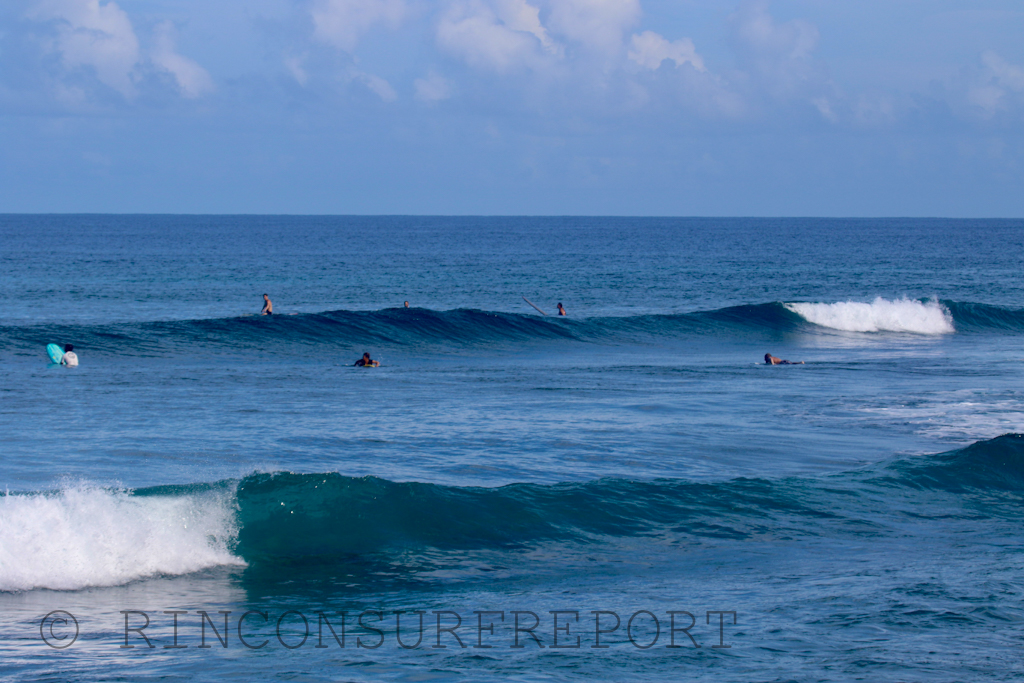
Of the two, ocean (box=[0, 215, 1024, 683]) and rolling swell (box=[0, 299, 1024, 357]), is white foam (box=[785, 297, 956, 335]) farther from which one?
ocean (box=[0, 215, 1024, 683])

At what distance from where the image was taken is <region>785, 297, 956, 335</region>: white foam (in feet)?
134

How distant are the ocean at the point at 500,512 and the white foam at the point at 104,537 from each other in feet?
0.12

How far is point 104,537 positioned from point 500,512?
495 centimetres

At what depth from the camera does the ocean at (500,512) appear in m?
8.06

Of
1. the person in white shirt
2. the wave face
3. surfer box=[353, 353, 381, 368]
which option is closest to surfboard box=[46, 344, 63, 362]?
the person in white shirt

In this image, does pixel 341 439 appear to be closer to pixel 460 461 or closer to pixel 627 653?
pixel 460 461

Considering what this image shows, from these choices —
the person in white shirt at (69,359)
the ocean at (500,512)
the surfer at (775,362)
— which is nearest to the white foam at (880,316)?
the ocean at (500,512)

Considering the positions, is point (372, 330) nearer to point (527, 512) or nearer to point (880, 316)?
point (880, 316)

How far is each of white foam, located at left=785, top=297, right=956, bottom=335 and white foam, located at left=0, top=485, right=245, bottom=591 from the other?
3480 centimetres

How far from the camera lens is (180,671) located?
7.52 meters

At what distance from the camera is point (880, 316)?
41906 mm

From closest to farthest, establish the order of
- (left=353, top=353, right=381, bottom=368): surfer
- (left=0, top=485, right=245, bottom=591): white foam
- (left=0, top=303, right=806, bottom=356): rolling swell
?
(left=0, top=485, right=245, bottom=591): white foam → (left=353, top=353, right=381, bottom=368): surfer → (left=0, top=303, right=806, bottom=356): rolling swell

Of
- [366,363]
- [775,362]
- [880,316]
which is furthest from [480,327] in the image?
[880,316]

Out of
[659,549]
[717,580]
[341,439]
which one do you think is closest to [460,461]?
[341,439]
